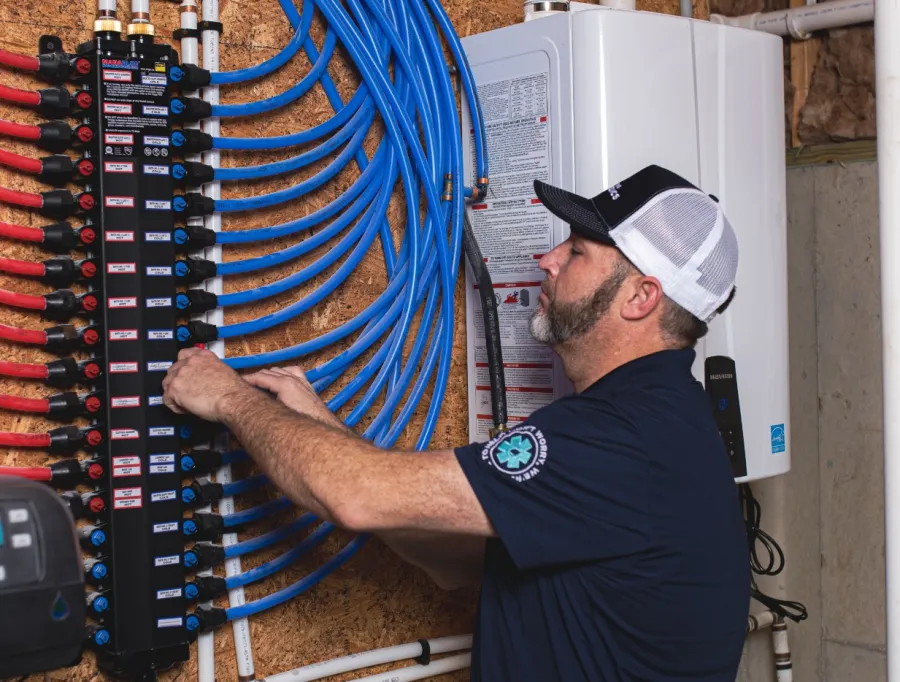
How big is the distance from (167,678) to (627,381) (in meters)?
0.85

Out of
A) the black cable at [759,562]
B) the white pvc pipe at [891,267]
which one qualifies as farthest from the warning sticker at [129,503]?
the black cable at [759,562]

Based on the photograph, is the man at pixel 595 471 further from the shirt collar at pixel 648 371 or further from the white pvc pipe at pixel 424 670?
the white pvc pipe at pixel 424 670

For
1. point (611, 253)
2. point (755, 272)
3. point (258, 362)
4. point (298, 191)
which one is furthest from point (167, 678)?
point (755, 272)

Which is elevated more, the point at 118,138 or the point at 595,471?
the point at 118,138

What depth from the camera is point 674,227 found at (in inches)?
59.9

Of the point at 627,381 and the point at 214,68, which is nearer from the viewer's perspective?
the point at 627,381

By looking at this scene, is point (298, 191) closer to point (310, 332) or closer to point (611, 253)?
point (310, 332)

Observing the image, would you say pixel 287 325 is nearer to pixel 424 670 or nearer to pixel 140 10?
pixel 140 10

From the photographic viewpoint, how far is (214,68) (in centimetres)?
159

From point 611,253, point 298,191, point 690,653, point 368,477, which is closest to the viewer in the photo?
point 368,477

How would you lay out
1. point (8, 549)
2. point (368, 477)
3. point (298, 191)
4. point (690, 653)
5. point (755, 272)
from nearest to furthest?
point (8, 549)
point (368, 477)
point (690, 653)
point (298, 191)
point (755, 272)

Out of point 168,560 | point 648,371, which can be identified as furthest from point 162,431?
point 648,371

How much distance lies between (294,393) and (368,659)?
60 cm

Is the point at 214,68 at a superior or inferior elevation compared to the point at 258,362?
superior
